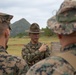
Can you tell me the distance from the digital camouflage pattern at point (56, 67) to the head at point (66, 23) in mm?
67

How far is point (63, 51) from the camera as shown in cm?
262

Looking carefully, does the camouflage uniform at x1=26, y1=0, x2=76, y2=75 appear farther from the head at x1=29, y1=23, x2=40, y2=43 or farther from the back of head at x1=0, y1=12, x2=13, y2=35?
the head at x1=29, y1=23, x2=40, y2=43

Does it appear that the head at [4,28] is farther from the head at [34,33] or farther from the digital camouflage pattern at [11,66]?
the head at [34,33]

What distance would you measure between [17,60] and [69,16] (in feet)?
5.03

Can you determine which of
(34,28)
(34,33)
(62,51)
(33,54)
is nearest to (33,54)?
(33,54)

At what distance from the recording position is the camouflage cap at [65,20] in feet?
8.49

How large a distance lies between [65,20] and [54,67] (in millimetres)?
377

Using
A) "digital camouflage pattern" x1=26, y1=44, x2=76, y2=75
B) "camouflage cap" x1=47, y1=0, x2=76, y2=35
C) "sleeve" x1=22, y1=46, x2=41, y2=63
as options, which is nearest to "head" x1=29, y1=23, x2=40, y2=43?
"sleeve" x1=22, y1=46, x2=41, y2=63

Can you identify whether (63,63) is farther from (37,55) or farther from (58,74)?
(37,55)

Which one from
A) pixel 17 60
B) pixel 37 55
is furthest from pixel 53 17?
pixel 37 55

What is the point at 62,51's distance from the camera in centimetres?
262

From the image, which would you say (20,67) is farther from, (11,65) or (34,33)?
(34,33)

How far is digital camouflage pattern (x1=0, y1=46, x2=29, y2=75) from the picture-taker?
3965 mm

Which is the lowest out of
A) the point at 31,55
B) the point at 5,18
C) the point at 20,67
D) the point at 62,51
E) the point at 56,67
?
the point at 31,55
